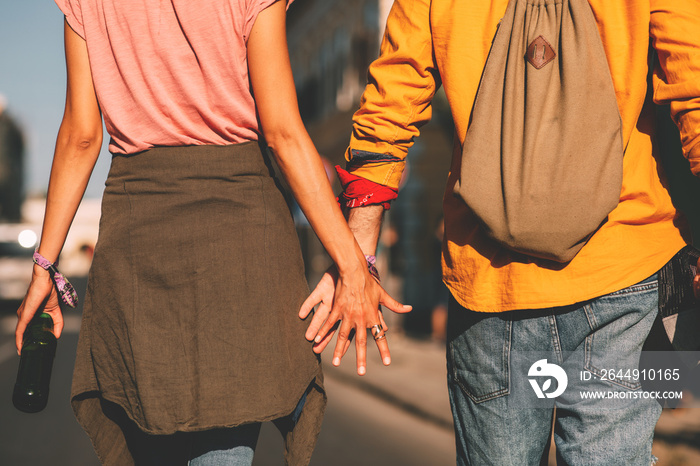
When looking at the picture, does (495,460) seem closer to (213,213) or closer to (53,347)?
(213,213)

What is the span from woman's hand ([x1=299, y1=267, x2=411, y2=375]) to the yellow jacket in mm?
234

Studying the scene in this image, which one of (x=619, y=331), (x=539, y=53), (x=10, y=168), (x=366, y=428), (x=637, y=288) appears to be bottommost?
(x=10, y=168)

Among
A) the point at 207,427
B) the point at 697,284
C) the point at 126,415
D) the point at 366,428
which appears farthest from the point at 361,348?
the point at 366,428

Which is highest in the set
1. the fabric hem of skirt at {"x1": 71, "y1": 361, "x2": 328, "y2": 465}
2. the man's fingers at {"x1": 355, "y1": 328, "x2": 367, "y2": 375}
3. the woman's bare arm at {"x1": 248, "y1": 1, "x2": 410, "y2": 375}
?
the woman's bare arm at {"x1": 248, "y1": 1, "x2": 410, "y2": 375}

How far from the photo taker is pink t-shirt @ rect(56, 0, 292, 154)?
6.00ft

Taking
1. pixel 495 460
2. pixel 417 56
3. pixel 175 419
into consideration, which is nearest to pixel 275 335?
pixel 175 419

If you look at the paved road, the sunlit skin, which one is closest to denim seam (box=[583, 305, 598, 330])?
the sunlit skin

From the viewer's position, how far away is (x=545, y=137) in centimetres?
166

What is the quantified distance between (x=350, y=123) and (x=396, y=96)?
1531 cm

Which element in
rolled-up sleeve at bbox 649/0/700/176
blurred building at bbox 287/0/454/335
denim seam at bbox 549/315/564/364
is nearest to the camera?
rolled-up sleeve at bbox 649/0/700/176

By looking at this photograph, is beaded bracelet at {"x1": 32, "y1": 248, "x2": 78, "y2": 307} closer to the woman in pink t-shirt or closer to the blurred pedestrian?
the woman in pink t-shirt

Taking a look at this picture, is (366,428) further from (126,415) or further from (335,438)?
(126,415)

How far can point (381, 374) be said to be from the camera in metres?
7.86

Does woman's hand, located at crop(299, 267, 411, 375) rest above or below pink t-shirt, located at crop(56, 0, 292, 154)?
below
